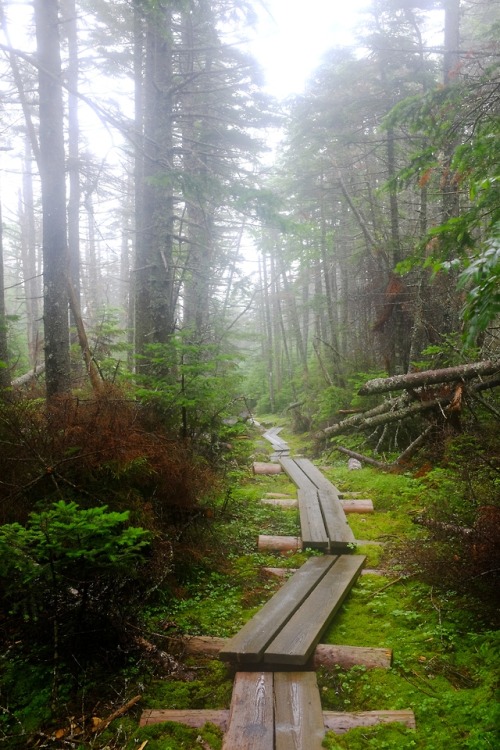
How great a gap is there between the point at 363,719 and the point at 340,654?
0.73 meters

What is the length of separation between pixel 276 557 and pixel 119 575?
9.44 ft

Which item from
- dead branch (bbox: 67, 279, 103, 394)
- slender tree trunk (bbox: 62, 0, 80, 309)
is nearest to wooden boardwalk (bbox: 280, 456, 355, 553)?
dead branch (bbox: 67, 279, 103, 394)

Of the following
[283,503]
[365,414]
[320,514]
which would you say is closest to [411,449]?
[365,414]

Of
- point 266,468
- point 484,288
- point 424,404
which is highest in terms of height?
point 484,288

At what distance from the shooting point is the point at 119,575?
12.2ft

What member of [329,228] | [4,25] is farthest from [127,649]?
[329,228]

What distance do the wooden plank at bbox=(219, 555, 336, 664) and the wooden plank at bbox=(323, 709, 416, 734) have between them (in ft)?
2.37

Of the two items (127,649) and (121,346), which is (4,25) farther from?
(127,649)

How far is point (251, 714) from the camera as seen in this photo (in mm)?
3084

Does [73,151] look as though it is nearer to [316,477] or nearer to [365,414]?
[365,414]

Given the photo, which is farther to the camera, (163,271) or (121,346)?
(121,346)

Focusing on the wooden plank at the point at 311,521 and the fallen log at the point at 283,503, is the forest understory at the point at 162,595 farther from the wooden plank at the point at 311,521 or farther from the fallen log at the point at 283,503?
the fallen log at the point at 283,503

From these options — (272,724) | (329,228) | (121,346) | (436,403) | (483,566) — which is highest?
(329,228)

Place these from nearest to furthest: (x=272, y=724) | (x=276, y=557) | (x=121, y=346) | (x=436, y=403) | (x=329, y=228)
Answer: (x=272, y=724)
(x=276, y=557)
(x=436, y=403)
(x=121, y=346)
(x=329, y=228)
